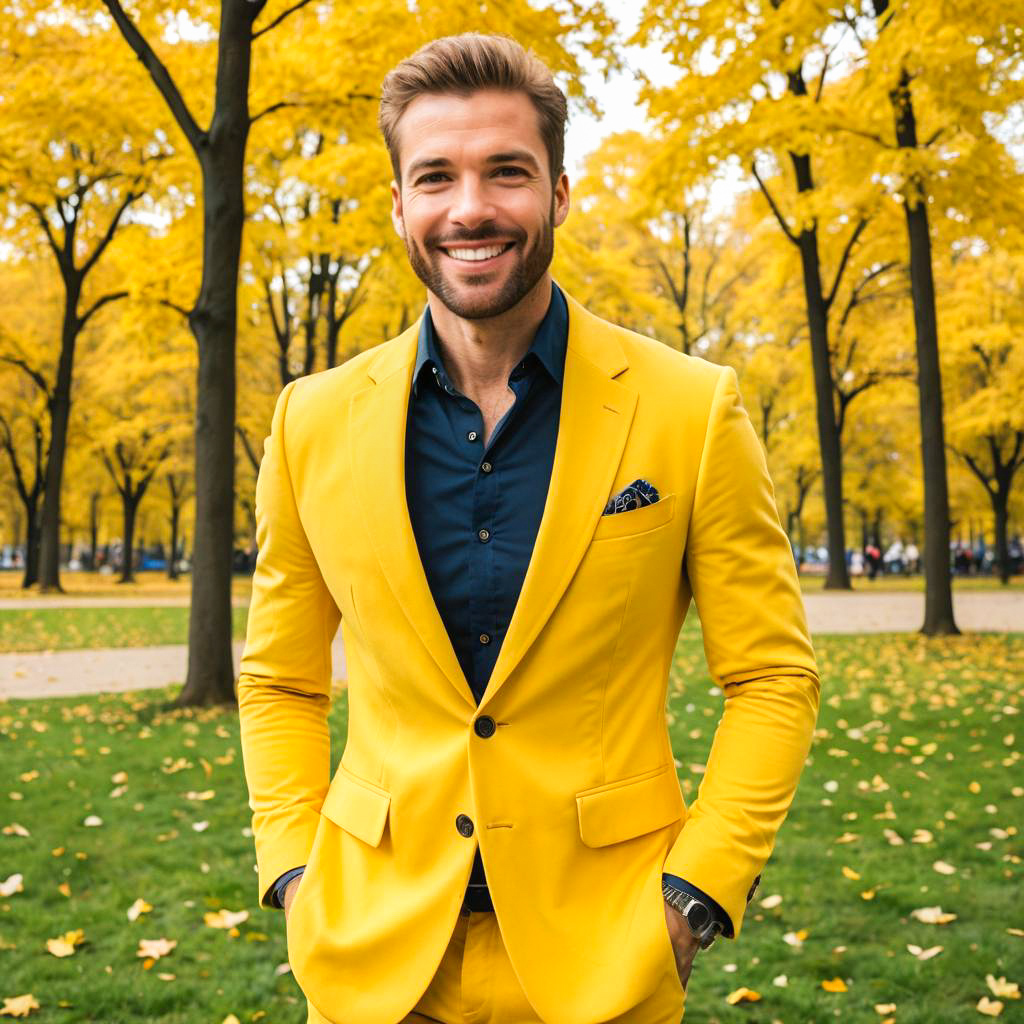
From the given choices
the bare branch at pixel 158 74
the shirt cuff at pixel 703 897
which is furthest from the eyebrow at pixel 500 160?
the bare branch at pixel 158 74

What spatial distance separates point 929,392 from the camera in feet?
44.4

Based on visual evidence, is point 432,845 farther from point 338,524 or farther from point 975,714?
point 975,714

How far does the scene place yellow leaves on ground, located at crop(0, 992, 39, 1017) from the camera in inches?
162

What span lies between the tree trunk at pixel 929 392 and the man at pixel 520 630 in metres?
12.1

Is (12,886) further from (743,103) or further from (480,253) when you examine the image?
(743,103)

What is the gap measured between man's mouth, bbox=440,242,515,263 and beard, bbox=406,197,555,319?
1 cm

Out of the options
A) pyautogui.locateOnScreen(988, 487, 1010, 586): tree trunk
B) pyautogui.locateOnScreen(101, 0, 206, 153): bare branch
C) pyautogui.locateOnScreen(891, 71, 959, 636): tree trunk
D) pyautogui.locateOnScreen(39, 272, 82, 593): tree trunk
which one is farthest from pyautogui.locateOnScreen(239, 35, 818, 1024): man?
pyautogui.locateOnScreen(988, 487, 1010, 586): tree trunk

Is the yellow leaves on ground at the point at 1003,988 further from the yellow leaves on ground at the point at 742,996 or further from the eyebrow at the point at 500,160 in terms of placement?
the eyebrow at the point at 500,160

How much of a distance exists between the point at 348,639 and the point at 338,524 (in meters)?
0.28

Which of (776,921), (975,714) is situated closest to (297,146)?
(975,714)

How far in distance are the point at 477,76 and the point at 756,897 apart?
14.9 feet

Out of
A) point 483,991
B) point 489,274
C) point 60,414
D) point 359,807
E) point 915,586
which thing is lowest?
point 915,586

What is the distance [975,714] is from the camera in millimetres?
9055

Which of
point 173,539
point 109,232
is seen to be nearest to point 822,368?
point 109,232
